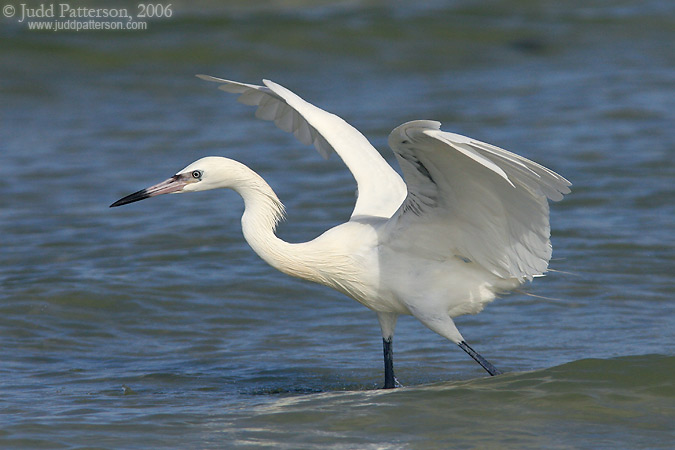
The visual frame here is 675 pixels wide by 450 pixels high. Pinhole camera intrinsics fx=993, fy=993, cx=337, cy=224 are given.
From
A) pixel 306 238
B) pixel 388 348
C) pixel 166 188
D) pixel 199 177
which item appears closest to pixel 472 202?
pixel 388 348

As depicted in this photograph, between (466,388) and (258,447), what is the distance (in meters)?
1.51

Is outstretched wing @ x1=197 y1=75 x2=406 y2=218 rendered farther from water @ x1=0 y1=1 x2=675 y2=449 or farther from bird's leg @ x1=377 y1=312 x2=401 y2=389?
water @ x1=0 y1=1 x2=675 y2=449

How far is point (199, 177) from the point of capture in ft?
21.3

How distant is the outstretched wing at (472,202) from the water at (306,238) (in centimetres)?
83

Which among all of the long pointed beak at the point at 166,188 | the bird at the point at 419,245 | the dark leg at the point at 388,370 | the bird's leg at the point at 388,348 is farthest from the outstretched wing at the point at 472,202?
the long pointed beak at the point at 166,188

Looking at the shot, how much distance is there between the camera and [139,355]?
25.3 ft

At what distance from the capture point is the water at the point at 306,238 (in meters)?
5.99

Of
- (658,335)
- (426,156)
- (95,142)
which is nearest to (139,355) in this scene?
(426,156)

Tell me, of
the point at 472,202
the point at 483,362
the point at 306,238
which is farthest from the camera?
the point at 306,238

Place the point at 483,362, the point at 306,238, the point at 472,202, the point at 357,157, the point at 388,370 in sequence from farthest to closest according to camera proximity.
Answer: the point at 306,238 → the point at 357,157 → the point at 388,370 → the point at 483,362 → the point at 472,202

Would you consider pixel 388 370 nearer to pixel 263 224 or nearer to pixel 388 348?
pixel 388 348

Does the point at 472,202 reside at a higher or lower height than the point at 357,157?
lower

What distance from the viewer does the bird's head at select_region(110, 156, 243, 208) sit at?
21.1ft

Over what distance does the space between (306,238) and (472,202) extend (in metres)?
4.13
